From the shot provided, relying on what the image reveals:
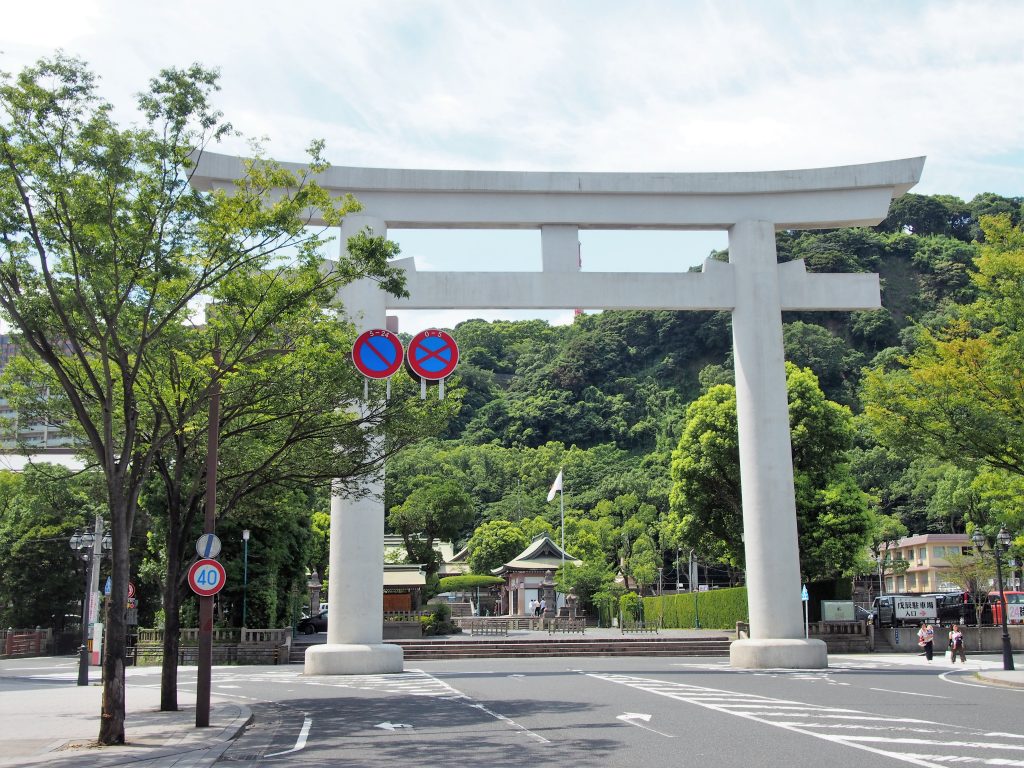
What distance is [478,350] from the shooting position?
472 ft

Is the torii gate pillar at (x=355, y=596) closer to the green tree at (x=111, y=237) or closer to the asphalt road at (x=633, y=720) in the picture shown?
the asphalt road at (x=633, y=720)

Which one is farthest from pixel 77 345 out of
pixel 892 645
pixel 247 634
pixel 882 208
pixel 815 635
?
pixel 892 645

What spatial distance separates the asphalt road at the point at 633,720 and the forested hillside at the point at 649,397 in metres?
40.0

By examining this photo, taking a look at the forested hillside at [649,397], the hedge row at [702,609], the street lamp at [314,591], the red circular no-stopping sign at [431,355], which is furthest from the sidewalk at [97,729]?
the forested hillside at [649,397]

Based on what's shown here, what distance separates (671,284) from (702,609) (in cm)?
2820

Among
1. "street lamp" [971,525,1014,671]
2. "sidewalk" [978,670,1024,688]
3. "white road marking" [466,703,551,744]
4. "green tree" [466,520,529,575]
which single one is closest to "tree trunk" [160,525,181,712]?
"white road marking" [466,703,551,744]

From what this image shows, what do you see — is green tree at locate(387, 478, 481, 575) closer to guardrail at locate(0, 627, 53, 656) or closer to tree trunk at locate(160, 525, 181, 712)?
guardrail at locate(0, 627, 53, 656)

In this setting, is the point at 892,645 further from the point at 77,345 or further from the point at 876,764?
the point at 77,345

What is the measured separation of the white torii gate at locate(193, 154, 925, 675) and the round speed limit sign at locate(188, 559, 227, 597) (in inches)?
370

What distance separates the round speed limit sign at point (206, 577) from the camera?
1335 cm

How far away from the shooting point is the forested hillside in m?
80.6

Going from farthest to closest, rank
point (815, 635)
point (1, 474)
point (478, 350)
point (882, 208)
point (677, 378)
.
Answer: point (478, 350)
point (677, 378)
point (815, 635)
point (1, 474)
point (882, 208)

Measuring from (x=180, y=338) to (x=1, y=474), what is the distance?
73.3 feet

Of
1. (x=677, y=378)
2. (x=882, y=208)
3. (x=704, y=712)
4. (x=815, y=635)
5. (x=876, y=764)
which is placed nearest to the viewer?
(x=876, y=764)
